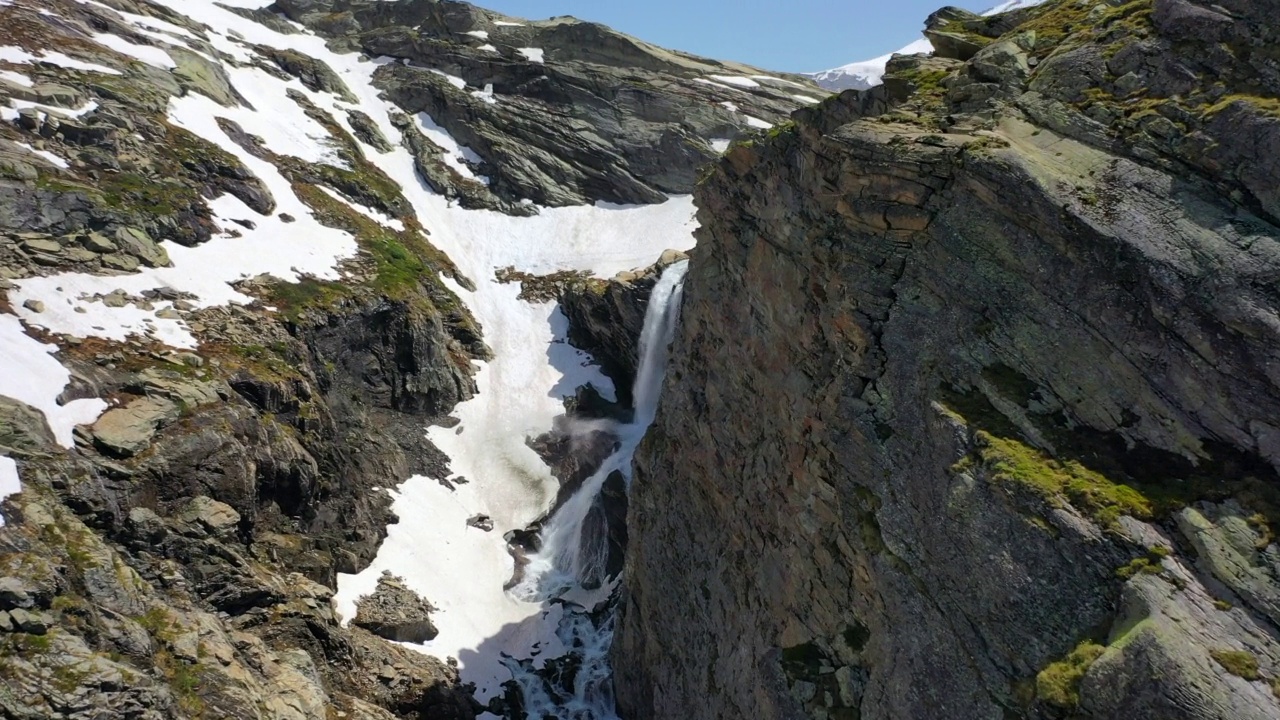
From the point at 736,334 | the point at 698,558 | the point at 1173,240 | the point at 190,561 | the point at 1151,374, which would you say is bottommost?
the point at 190,561

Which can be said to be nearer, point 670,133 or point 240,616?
point 240,616

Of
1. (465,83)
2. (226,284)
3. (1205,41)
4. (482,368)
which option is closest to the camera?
(1205,41)

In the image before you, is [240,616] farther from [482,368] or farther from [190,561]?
[482,368]

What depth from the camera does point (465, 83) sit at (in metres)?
81.1

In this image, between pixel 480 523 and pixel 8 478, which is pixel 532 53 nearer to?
pixel 480 523

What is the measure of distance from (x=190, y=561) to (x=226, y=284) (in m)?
18.3

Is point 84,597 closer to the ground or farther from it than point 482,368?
farther from it

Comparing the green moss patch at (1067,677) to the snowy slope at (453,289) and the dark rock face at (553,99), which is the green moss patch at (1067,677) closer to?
the snowy slope at (453,289)

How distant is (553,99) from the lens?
79.1m

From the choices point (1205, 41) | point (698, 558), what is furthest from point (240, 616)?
point (1205, 41)

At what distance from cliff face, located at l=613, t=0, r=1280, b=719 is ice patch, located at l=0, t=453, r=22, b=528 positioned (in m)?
19.4

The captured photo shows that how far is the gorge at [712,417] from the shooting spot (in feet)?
33.2

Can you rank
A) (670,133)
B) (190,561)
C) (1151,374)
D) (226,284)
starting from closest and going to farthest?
(1151,374), (190,561), (226,284), (670,133)

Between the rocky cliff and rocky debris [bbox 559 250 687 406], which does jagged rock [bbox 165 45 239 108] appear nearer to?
the rocky cliff
